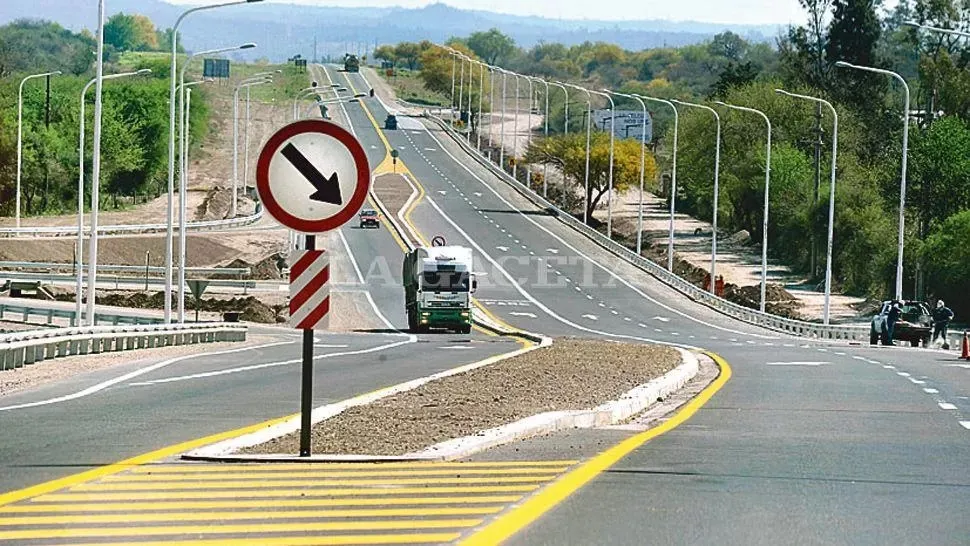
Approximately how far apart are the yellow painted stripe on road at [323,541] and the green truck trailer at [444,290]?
53283mm

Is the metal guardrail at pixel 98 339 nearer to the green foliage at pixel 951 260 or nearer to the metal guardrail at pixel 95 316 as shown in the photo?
the metal guardrail at pixel 95 316

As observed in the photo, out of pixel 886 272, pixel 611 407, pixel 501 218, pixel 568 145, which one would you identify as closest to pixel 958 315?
pixel 886 272

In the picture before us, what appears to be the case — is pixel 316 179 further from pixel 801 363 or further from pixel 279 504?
pixel 801 363

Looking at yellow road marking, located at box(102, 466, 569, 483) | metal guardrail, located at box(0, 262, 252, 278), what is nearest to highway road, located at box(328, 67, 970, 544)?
yellow road marking, located at box(102, 466, 569, 483)

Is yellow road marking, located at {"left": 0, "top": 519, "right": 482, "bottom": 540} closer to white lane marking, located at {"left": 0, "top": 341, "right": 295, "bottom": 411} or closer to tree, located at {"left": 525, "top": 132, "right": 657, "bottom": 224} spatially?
white lane marking, located at {"left": 0, "top": 341, "right": 295, "bottom": 411}

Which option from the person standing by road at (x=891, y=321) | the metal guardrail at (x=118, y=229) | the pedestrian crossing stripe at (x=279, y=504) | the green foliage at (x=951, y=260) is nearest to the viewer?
the pedestrian crossing stripe at (x=279, y=504)

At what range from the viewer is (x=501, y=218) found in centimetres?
12644

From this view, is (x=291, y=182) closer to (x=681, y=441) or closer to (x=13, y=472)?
(x=13, y=472)

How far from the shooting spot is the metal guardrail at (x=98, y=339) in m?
34.8

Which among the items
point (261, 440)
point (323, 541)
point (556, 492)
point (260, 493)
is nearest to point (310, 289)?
point (260, 493)

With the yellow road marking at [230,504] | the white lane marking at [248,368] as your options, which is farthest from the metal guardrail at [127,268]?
the yellow road marking at [230,504]

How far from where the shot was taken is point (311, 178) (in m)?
13.5

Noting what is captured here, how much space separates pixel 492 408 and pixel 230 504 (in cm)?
826

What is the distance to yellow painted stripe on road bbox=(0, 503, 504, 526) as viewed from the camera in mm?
11141
